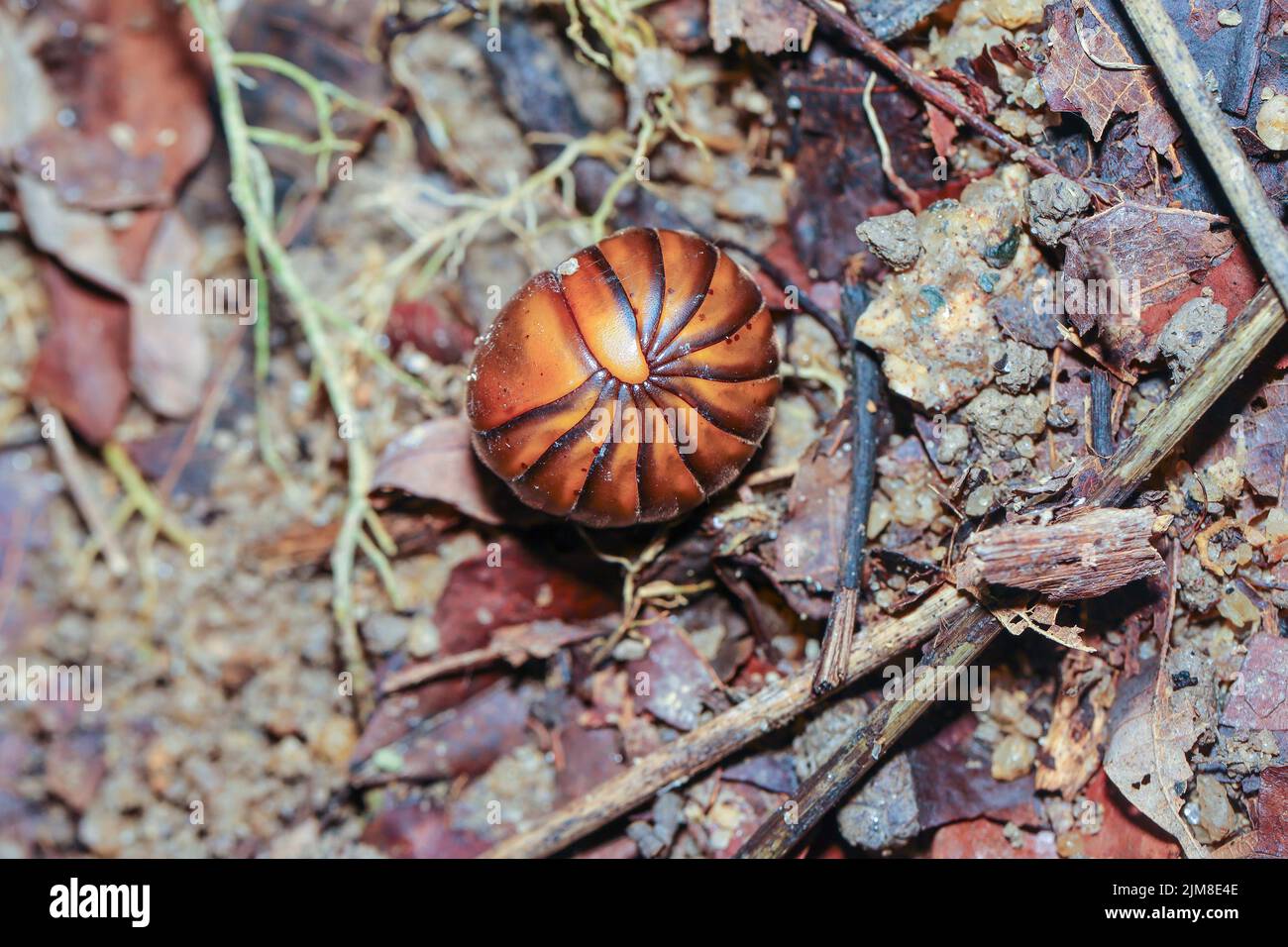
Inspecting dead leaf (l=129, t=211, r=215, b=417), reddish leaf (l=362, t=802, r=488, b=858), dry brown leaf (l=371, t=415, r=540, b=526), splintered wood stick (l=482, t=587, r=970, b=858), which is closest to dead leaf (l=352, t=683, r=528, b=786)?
reddish leaf (l=362, t=802, r=488, b=858)

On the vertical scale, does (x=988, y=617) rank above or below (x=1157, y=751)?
above

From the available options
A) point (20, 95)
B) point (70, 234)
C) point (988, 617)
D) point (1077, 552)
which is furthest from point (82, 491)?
point (1077, 552)

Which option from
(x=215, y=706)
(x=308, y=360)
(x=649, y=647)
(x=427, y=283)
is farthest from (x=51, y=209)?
(x=649, y=647)

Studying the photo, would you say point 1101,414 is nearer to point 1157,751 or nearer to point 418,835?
point 1157,751

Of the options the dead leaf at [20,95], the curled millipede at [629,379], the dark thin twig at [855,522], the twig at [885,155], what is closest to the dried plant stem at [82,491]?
the dead leaf at [20,95]

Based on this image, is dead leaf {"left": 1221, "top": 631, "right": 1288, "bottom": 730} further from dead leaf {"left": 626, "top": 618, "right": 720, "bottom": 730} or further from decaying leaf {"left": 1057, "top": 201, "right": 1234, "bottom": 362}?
dead leaf {"left": 626, "top": 618, "right": 720, "bottom": 730}
